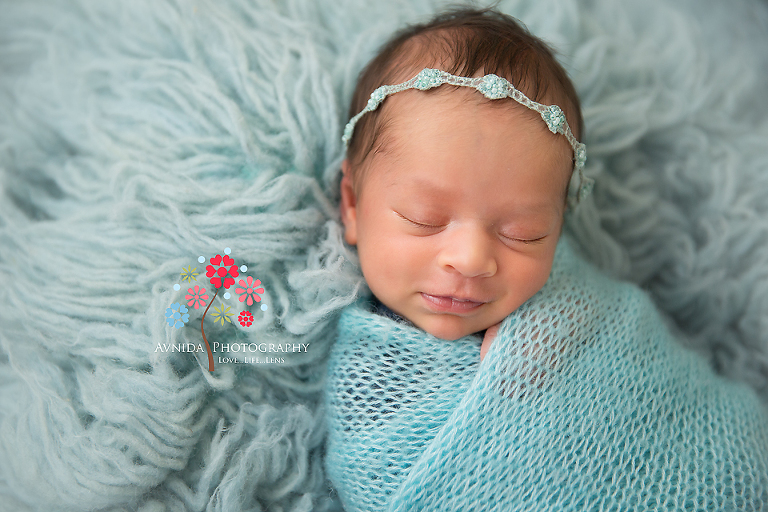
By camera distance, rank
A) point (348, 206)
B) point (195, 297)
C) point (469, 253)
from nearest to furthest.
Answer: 1. point (469, 253)
2. point (195, 297)
3. point (348, 206)

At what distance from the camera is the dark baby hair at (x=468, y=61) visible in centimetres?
90

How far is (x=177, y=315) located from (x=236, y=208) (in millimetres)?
204

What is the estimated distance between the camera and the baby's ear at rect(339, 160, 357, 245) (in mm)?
1025

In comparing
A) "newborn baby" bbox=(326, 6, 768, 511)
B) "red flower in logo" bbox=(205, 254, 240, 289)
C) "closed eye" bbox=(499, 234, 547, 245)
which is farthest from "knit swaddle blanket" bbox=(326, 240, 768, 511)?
"red flower in logo" bbox=(205, 254, 240, 289)

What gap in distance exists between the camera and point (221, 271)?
0.96 metres

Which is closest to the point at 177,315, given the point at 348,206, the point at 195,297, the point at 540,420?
the point at 195,297

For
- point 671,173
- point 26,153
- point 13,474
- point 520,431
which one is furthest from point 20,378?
point 671,173

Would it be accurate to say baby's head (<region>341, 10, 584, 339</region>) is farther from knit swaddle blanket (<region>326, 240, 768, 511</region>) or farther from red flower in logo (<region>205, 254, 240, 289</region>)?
red flower in logo (<region>205, 254, 240, 289</region>)

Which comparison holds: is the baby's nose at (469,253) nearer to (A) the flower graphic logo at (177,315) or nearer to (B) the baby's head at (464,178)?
(B) the baby's head at (464,178)

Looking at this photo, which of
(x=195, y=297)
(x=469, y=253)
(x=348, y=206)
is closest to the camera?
(x=469, y=253)

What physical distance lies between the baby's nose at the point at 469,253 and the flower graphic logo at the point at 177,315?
425mm

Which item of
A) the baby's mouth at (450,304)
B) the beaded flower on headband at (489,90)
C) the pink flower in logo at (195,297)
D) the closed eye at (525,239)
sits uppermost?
the beaded flower on headband at (489,90)

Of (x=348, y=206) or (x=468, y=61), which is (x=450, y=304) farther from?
(x=468, y=61)

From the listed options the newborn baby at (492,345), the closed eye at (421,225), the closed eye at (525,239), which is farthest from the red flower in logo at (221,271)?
the closed eye at (525,239)
